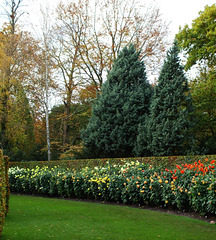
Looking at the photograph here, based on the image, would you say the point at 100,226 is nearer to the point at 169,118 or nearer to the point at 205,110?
the point at 169,118

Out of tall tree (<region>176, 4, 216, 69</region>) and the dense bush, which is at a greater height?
tall tree (<region>176, 4, 216, 69</region>)

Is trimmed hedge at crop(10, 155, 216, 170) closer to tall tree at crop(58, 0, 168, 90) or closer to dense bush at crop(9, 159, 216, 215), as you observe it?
dense bush at crop(9, 159, 216, 215)

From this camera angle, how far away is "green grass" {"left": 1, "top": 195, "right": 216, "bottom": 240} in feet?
14.4

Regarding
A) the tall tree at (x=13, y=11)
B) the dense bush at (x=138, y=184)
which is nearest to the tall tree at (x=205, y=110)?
the dense bush at (x=138, y=184)

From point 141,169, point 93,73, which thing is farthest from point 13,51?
point 141,169

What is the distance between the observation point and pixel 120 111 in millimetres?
13695

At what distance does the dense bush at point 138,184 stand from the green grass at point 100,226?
2.10 feet

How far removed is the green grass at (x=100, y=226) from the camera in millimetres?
4379

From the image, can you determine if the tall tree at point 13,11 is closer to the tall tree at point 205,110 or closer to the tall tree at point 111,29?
the tall tree at point 111,29

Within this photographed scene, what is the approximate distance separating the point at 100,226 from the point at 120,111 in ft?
29.3

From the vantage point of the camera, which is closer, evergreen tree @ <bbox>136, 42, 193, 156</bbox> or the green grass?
the green grass

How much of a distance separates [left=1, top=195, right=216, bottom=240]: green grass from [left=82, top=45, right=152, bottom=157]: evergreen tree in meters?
6.50

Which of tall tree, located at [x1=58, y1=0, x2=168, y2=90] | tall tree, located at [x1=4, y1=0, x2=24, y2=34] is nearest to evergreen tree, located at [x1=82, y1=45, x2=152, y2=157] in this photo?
tall tree, located at [x1=58, y1=0, x2=168, y2=90]

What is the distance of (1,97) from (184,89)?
11.5 metres
